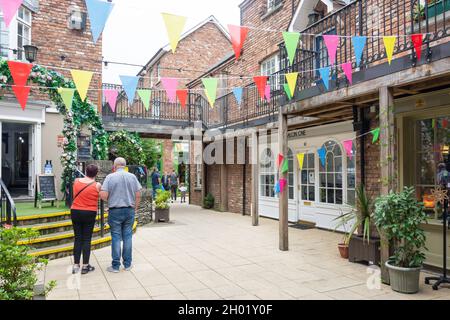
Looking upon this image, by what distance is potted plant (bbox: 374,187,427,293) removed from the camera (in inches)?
157

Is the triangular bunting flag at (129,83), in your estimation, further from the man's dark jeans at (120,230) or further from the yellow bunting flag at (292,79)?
the yellow bunting flag at (292,79)

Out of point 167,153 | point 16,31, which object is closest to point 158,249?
point 16,31

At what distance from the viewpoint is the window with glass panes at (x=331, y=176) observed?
327 inches

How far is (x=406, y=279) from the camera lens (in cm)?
401

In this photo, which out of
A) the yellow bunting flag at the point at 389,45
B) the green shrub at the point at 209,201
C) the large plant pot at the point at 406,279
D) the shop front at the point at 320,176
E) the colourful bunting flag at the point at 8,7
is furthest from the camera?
the green shrub at the point at 209,201

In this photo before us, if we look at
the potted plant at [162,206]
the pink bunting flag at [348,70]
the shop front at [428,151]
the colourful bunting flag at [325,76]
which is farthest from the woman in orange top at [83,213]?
the potted plant at [162,206]

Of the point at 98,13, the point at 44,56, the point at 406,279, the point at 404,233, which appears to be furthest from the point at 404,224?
the point at 44,56

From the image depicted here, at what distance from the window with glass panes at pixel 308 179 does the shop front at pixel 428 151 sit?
3.52m

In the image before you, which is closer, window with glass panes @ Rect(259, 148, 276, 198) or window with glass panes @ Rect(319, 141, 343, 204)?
window with glass panes @ Rect(319, 141, 343, 204)

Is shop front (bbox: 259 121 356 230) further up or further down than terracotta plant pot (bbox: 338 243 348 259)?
further up

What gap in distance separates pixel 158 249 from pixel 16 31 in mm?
7659

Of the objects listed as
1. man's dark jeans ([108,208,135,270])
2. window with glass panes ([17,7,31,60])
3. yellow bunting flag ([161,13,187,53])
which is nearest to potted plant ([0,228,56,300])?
man's dark jeans ([108,208,135,270])

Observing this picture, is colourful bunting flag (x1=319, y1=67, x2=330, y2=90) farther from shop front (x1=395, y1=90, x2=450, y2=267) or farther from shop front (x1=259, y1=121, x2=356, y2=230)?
shop front (x1=259, y1=121, x2=356, y2=230)
